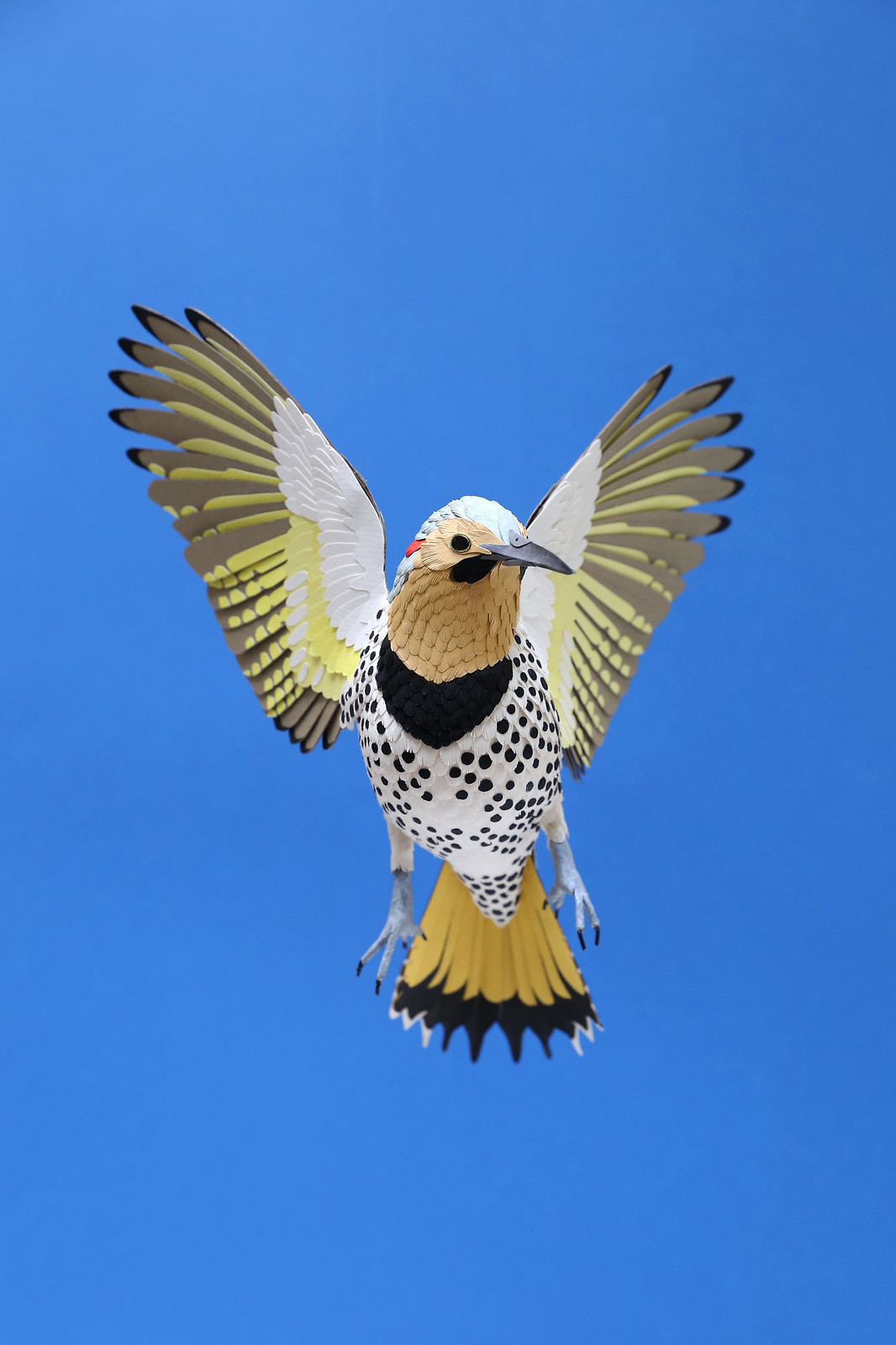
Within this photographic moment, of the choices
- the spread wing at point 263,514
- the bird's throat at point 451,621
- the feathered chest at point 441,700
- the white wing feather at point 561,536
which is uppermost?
the white wing feather at point 561,536

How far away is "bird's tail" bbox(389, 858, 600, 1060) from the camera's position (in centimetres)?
134

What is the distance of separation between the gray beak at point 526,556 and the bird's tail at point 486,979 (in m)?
0.52

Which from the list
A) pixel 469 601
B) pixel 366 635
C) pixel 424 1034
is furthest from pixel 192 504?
pixel 424 1034

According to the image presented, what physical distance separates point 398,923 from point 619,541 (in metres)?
0.47

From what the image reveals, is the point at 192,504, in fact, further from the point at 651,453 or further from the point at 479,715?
Result: the point at 651,453

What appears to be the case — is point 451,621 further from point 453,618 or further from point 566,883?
point 566,883

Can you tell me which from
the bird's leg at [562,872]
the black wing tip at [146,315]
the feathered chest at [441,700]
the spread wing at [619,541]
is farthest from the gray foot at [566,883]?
the black wing tip at [146,315]

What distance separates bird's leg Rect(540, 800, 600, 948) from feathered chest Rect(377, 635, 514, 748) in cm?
20

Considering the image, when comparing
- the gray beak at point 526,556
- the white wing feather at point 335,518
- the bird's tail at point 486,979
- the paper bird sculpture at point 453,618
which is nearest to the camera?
the gray beak at point 526,556

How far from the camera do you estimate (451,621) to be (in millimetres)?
1000

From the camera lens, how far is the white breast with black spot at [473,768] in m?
1.05

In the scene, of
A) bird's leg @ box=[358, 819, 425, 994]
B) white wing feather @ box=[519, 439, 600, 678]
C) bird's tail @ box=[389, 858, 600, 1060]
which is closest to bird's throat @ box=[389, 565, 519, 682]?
white wing feather @ box=[519, 439, 600, 678]

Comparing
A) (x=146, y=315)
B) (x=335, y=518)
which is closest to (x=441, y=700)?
(x=335, y=518)

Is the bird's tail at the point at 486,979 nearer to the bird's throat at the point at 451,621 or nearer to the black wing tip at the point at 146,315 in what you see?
the bird's throat at the point at 451,621
